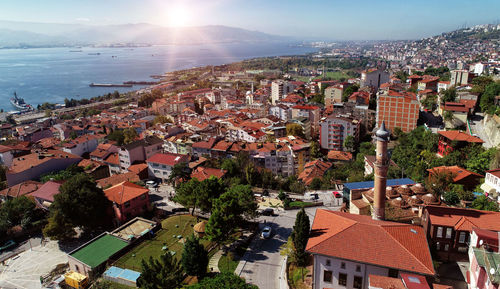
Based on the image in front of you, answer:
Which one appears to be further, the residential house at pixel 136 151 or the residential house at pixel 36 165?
the residential house at pixel 136 151

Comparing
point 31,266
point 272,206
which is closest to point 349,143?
point 272,206

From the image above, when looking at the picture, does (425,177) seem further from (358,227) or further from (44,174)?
(44,174)

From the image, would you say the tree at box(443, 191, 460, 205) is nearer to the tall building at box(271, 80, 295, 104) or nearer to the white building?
the white building

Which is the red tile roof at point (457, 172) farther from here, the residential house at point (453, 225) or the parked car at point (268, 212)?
the parked car at point (268, 212)

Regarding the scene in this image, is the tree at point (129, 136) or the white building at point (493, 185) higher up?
the white building at point (493, 185)

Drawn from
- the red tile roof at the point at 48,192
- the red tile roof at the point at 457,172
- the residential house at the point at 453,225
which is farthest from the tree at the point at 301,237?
the red tile roof at the point at 48,192

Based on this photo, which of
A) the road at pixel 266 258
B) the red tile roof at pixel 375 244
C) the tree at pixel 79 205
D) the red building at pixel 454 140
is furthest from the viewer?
the red building at pixel 454 140

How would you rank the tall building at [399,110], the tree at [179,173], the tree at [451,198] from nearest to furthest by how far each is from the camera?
the tree at [451,198] < the tree at [179,173] < the tall building at [399,110]

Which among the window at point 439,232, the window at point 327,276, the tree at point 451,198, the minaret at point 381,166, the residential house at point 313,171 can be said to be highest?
the minaret at point 381,166
